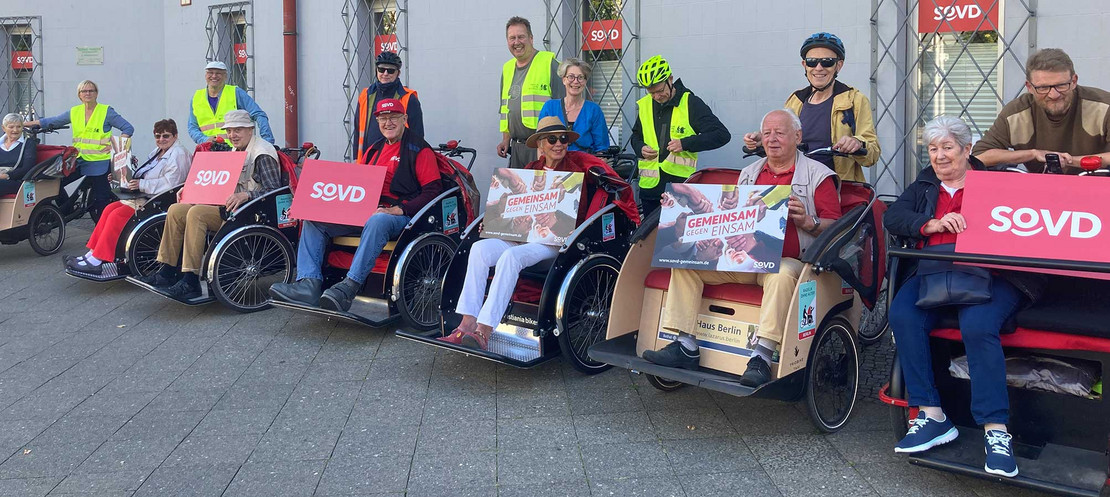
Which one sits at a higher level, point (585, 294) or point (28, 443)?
point (585, 294)

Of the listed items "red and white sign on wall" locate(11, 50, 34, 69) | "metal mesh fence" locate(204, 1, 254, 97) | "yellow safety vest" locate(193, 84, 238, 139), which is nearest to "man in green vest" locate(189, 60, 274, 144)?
"yellow safety vest" locate(193, 84, 238, 139)

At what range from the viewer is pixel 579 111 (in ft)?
19.9

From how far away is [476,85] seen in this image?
27.0 ft

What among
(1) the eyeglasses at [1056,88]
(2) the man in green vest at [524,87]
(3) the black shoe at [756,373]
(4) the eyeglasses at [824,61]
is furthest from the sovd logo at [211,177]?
(1) the eyeglasses at [1056,88]

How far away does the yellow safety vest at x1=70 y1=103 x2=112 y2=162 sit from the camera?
28.9ft

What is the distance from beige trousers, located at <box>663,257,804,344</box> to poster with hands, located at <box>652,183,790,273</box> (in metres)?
0.06

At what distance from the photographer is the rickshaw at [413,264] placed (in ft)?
17.8

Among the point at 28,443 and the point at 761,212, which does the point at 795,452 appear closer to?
the point at 761,212

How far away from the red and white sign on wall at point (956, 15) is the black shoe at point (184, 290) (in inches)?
202

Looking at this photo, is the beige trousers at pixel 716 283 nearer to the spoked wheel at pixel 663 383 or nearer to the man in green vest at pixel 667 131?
the spoked wheel at pixel 663 383

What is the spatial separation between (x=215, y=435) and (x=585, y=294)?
1.87 meters

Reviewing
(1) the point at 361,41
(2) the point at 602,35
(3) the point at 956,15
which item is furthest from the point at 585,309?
(1) the point at 361,41

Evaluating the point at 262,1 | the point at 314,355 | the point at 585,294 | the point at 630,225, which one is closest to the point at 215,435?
the point at 314,355

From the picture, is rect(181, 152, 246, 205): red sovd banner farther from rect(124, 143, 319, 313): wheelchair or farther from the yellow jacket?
the yellow jacket
